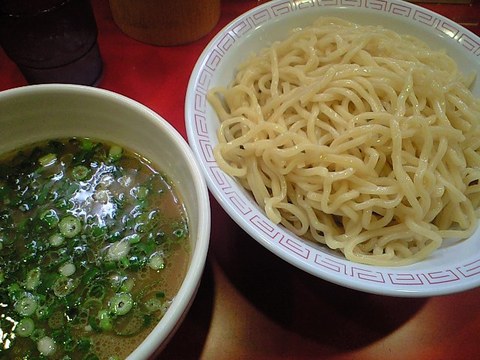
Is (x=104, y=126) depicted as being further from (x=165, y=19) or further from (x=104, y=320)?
(x=165, y=19)

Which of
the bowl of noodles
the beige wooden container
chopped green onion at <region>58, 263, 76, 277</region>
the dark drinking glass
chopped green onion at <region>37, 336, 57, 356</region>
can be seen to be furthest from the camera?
the beige wooden container

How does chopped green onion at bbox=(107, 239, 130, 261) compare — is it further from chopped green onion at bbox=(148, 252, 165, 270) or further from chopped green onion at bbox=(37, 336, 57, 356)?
chopped green onion at bbox=(37, 336, 57, 356)

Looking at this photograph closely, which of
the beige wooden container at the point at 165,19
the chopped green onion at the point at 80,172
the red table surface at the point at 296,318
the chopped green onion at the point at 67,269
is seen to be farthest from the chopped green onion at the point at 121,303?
the beige wooden container at the point at 165,19

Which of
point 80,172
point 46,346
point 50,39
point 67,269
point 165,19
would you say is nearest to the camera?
point 46,346

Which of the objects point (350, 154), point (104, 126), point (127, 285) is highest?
point (350, 154)

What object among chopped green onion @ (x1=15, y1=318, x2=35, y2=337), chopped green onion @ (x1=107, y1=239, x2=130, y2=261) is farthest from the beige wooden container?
chopped green onion @ (x1=15, y1=318, x2=35, y2=337)

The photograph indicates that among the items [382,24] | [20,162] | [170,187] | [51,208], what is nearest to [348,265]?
[170,187]

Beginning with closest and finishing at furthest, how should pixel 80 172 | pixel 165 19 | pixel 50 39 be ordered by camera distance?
1. pixel 80 172
2. pixel 50 39
3. pixel 165 19

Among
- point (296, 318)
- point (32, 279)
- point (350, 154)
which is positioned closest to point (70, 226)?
point (32, 279)
